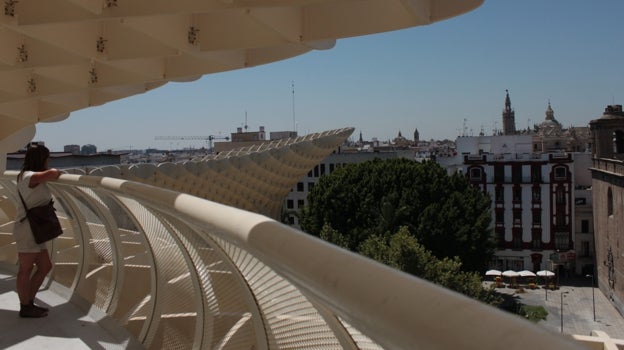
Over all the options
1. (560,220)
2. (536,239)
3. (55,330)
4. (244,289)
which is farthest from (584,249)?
(244,289)

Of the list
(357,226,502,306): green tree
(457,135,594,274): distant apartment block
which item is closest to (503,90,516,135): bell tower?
(457,135,594,274): distant apartment block

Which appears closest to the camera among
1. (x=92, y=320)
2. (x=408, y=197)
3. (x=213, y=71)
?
(x=92, y=320)

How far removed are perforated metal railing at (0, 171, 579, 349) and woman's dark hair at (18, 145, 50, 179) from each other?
0.20m

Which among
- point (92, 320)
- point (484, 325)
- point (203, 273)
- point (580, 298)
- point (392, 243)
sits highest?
point (484, 325)

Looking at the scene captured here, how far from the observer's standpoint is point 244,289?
256cm

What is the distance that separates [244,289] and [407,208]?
28.1 meters

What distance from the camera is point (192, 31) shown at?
695 centimetres

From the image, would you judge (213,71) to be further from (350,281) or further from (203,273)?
(350,281)

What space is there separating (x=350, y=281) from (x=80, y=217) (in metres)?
4.64

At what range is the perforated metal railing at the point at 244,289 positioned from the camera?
1.06m

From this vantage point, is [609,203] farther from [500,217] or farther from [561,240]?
[500,217]

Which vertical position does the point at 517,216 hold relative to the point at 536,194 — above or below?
below

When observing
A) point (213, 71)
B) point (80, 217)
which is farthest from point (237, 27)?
point (80, 217)

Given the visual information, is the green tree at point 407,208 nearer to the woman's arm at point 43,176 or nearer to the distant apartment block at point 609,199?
the distant apartment block at point 609,199
